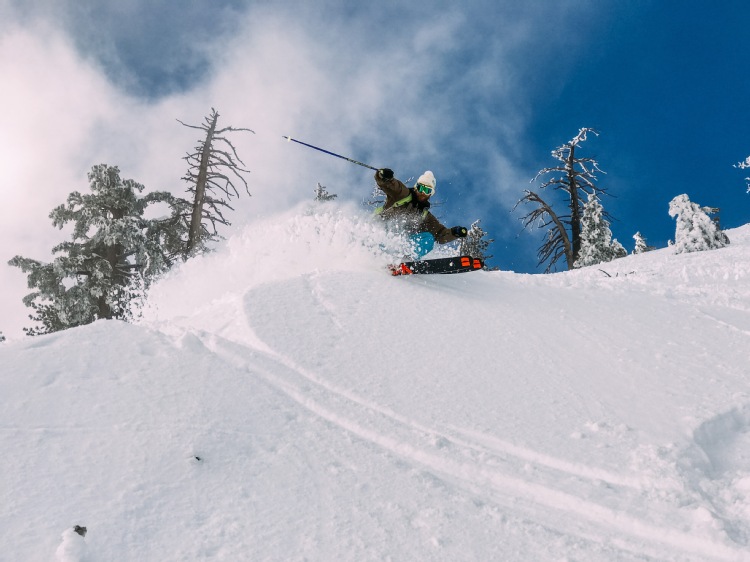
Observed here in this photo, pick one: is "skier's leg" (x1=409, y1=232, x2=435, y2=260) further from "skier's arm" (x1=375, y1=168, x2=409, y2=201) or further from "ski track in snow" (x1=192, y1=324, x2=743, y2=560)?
"ski track in snow" (x1=192, y1=324, x2=743, y2=560)

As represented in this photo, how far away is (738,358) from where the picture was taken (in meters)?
5.89

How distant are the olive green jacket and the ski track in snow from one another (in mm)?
5284

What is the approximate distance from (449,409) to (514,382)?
949 millimetres

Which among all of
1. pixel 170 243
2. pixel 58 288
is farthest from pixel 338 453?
pixel 170 243

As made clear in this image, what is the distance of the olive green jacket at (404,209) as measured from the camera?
9570mm

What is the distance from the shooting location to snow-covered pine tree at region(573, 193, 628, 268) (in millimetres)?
24953

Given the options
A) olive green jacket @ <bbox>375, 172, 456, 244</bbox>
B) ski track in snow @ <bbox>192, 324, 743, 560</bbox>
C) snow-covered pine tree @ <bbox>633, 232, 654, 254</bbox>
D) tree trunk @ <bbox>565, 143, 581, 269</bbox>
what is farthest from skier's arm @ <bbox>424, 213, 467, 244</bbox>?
snow-covered pine tree @ <bbox>633, 232, 654, 254</bbox>

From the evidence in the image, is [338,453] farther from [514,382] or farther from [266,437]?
[514,382]

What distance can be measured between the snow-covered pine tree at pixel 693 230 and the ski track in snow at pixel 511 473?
53.6 ft

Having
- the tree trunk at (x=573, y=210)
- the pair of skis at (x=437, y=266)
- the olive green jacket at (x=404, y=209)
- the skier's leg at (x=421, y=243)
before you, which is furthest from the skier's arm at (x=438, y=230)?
the tree trunk at (x=573, y=210)

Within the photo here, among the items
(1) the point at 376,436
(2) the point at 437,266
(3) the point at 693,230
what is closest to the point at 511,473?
(1) the point at 376,436

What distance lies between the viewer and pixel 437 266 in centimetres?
907

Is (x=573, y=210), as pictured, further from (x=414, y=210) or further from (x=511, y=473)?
(x=511, y=473)

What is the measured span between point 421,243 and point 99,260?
1481 cm
